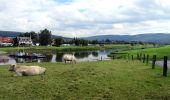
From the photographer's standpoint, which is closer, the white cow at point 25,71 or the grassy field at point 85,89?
the grassy field at point 85,89

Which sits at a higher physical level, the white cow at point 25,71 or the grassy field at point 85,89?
the white cow at point 25,71

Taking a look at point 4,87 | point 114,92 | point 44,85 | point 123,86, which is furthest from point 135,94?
point 4,87

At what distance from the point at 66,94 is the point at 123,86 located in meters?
3.94

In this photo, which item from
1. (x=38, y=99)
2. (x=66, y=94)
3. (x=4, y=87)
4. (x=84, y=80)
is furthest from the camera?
(x=84, y=80)

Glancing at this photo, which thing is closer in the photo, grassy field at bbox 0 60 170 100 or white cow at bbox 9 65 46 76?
grassy field at bbox 0 60 170 100

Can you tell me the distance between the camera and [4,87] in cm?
1897

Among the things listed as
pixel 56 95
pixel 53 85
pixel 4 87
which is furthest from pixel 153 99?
pixel 4 87

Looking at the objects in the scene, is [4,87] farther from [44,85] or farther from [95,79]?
[95,79]

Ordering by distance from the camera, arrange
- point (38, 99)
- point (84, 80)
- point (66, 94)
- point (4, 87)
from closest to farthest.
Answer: point (38, 99) → point (66, 94) → point (4, 87) → point (84, 80)

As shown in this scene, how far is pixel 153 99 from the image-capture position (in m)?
16.1

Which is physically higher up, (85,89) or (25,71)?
(25,71)

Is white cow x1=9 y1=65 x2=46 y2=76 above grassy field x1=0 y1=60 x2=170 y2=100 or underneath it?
above

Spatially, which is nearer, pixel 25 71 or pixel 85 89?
pixel 85 89

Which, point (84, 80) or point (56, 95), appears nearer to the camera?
point (56, 95)
